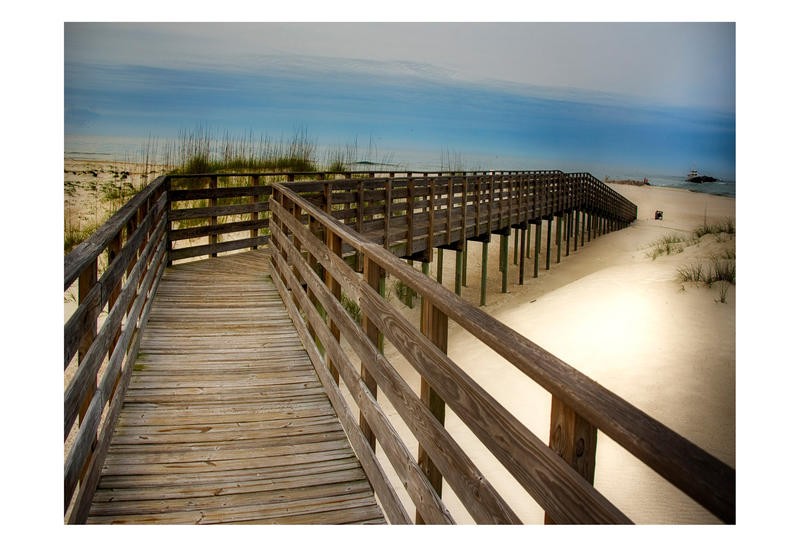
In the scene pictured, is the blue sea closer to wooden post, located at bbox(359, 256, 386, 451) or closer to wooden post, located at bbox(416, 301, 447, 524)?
wooden post, located at bbox(359, 256, 386, 451)

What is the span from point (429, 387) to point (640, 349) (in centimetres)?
433

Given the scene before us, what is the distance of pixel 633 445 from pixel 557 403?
0.24 m

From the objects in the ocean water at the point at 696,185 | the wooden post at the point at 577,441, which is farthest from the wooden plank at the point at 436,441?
the ocean water at the point at 696,185

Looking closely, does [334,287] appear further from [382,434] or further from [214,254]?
[214,254]

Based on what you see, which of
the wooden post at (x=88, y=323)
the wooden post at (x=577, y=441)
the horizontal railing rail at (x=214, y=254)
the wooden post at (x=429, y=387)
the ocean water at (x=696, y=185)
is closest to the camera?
the wooden post at (x=577, y=441)

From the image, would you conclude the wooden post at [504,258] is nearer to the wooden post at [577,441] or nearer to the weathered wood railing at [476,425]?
the weathered wood railing at [476,425]

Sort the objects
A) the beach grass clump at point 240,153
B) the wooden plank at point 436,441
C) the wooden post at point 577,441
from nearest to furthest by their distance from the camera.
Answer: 1. the wooden post at point 577,441
2. the wooden plank at point 436,441
3. the beach grass clump at point 240,153

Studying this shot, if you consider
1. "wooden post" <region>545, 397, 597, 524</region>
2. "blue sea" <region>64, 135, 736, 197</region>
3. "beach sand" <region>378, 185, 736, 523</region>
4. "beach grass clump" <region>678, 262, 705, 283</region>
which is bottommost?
"beach sand" <region>378, 185, 736, 523</region>

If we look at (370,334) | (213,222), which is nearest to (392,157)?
(213,222)

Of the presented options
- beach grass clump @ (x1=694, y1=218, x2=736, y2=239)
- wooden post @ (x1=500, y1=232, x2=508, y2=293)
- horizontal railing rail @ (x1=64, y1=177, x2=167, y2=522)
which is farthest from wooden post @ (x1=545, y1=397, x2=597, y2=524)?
wooden post @ (x1=500, y1=232, x2=508, y2=293)

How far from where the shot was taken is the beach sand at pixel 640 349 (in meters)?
4.12

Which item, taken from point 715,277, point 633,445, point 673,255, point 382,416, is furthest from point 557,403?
point 673,255

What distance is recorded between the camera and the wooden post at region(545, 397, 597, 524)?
1.43 metres
